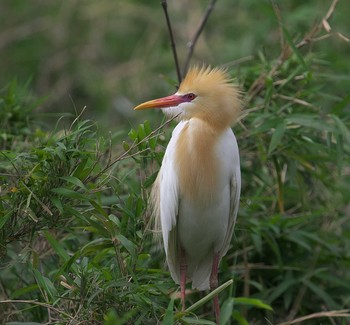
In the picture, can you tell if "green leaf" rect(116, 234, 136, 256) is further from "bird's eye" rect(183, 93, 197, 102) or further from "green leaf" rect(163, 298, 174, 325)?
"bird's eye" rect(183, 93, 197, 102)

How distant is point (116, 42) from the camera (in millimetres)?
7676

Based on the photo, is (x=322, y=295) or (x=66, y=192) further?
(x=322, y=295)

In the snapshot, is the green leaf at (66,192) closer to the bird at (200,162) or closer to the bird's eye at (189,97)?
the bird at (200,162)

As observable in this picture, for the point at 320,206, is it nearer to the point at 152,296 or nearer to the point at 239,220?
the point at 239,220

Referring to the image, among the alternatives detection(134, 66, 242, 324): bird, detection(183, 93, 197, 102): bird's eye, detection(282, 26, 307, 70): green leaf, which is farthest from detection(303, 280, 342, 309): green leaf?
detection(183, 93, 197, 102): bird's eye

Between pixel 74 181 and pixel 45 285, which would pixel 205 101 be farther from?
pixel 45 285

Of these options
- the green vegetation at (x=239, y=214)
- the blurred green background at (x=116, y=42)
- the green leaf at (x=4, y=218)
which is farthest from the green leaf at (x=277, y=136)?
the blurred green background at (x=116, y=42)

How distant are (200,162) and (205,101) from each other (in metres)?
0.23

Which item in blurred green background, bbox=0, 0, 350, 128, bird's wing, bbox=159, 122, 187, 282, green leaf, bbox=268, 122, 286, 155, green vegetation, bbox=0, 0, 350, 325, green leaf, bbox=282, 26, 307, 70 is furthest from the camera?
blurred green background, bbox=0, 0, 350, 128

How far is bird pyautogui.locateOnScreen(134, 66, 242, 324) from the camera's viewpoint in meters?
3.52

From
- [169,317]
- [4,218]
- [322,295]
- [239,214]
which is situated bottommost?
[322,295]

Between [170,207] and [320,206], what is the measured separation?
1166 mm

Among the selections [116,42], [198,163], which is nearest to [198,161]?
[198,163]

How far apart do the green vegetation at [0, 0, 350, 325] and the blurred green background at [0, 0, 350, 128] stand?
5 cm
